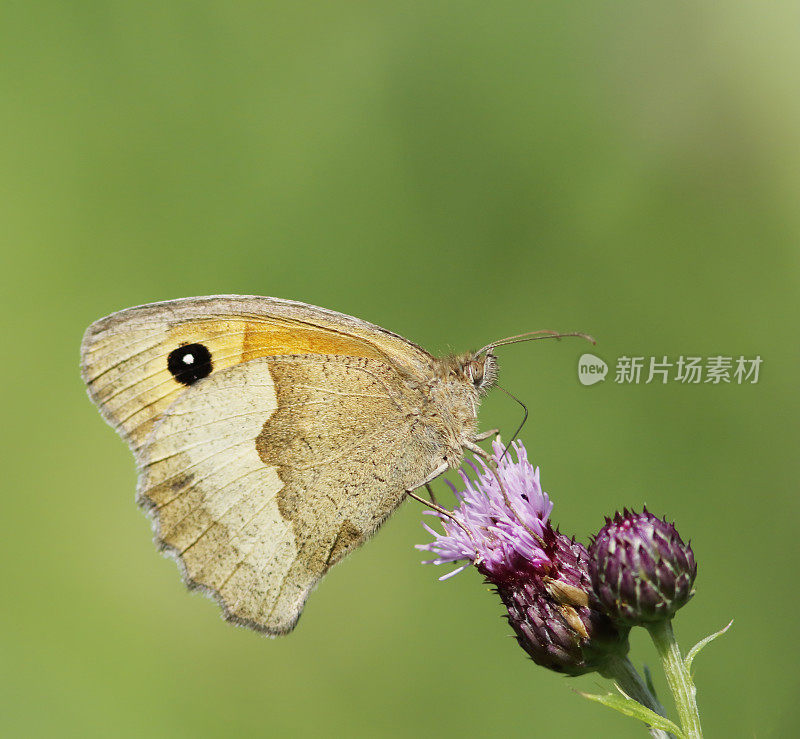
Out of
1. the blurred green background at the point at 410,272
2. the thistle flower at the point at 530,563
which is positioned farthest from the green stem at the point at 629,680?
the blurred green background at the point at 410,272

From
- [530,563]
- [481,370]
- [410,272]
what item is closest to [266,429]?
[481,370]

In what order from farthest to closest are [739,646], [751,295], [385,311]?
[385,311], [751,295], [739,646]

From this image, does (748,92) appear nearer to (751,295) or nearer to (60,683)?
(751,295)

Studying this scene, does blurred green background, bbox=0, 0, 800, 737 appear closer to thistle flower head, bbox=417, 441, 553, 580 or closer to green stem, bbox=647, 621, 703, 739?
thistle flower head, bbox=417, 441, 553, 580

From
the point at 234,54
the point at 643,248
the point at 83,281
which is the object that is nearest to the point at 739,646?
the point at 643,248

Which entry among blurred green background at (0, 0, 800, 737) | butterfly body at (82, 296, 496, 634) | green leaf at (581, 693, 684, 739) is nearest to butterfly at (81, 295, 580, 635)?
butterfly body at (82, 296, 496, 634)
